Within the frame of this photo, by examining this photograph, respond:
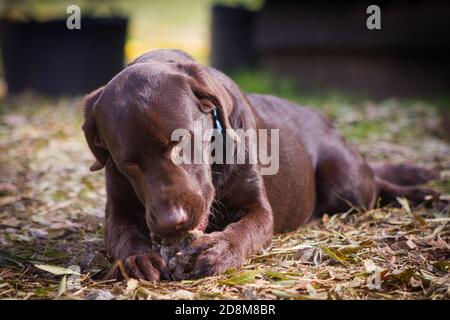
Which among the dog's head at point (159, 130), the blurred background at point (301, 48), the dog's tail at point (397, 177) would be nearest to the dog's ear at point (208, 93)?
the dog's head at point (159, 130)

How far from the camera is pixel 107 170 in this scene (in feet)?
11.6

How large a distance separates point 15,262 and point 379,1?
6834mm

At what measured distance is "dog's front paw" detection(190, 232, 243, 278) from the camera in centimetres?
→ 306

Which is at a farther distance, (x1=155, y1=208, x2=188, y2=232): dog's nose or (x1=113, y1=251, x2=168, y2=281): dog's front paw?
(x1=113, y1=251, x2=168, y2=281): dog's front paw

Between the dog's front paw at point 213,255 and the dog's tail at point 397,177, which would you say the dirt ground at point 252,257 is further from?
the dog's tail at point 397,177

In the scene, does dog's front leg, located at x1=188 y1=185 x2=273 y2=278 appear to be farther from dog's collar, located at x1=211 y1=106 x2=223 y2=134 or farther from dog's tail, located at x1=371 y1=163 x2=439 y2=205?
dog's tail, located at x1=371 y1=163 x2=439 y2=205

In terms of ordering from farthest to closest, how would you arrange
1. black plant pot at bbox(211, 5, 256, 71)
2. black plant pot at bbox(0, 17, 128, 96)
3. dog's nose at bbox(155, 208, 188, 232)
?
black plant pot at bbox(211, 5, 256, 71), black plant pot at bbox(0, 17, 128, 96), dog's nose at bbox(155, 208, 188, 232)

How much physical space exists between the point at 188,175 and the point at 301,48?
268 inches

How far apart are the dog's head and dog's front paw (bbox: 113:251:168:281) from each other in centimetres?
18

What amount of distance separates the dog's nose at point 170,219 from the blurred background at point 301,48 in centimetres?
654

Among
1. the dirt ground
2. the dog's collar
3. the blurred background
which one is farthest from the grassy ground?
the blurred background

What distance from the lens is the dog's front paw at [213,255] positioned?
10.0ft

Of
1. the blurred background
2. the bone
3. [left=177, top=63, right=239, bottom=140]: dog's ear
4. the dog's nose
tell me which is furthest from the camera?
the blurred background

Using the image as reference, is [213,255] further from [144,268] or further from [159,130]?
[159,130]
